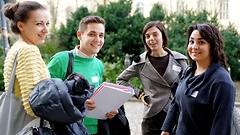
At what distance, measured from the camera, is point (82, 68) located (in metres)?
2.51

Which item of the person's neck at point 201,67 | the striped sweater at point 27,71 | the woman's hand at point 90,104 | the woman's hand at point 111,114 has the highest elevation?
the striped sweater at point 27,71

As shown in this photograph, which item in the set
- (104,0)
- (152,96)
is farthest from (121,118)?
(104,0)

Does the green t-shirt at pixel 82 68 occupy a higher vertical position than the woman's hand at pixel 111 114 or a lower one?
higher

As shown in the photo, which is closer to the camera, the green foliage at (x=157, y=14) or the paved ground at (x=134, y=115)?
the paved ground at (x=134, y=115)

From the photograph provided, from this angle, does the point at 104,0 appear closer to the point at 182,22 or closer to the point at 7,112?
the point at 182,22

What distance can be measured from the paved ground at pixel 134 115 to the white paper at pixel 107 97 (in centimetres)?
338

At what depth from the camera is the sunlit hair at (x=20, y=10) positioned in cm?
174

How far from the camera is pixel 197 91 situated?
6.77 ft

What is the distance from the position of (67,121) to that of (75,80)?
23 centimetres

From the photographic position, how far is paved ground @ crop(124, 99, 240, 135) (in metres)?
5.93

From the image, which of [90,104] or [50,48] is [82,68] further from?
[50,48]

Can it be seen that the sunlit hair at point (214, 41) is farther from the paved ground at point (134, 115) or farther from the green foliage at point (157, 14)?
the green foliage at point (157, 14)

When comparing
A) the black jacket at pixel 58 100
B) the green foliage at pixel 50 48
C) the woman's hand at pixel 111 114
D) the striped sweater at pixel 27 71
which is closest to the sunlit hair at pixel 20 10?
the striped sweater at pixel 27 71

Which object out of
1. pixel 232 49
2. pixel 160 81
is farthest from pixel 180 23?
pixel 160 81
